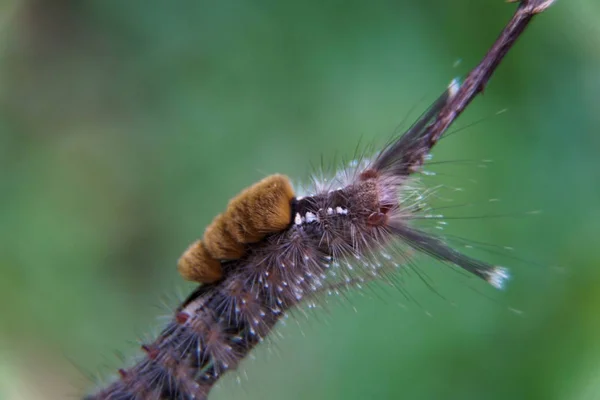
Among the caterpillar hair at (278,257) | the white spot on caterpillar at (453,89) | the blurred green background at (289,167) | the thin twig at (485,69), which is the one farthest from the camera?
the blurred green background at (289,167)

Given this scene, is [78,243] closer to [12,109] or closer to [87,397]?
[12,109]

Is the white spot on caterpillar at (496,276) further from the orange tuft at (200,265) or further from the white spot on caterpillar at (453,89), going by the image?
the orange tuft at (200,265)

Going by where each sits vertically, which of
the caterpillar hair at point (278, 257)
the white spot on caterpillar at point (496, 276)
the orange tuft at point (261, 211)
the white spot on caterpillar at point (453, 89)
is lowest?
the white spot on caterpillar at point (496, 276)

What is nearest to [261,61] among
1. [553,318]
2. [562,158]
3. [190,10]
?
[190,10]

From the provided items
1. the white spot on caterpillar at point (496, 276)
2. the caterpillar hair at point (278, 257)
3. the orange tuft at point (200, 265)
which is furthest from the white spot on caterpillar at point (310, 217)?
the white spot on caterpillar at point (496, 276)

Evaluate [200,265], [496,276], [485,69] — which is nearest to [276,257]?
[200,265]

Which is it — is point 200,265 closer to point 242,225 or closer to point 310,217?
point 242,225
